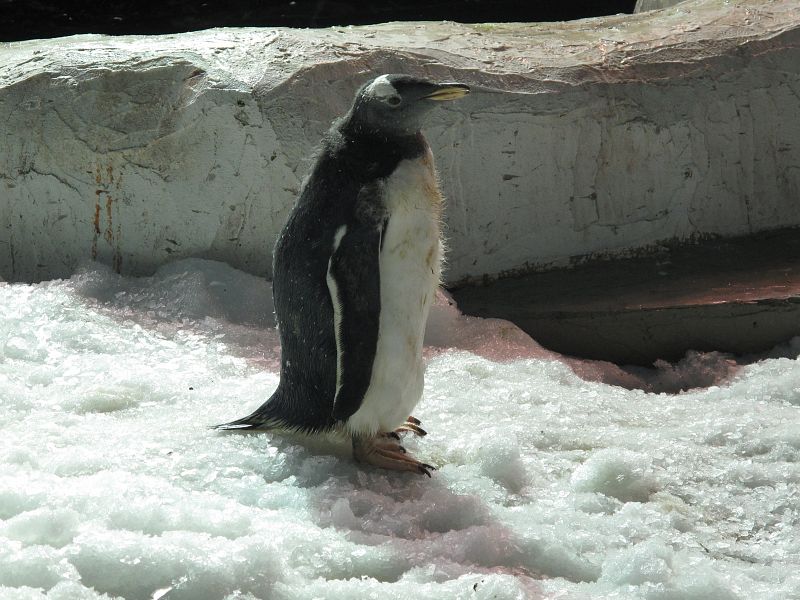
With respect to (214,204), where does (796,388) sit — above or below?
below

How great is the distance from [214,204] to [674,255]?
1.65m

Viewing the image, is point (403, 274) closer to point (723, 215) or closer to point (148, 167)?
point (148, 167)

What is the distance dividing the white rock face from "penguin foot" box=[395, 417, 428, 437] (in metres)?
1.01

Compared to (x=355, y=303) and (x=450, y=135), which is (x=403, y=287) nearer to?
(x=355, y=303)

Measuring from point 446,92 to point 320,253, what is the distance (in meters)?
0.44

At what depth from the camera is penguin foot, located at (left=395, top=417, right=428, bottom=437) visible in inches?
100

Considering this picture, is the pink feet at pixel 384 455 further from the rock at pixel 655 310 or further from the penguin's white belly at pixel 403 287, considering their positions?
the rock at pixel 655 310

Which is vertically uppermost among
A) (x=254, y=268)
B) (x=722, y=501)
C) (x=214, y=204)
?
(x=214, y=204)

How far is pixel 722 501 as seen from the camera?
7.61 ft

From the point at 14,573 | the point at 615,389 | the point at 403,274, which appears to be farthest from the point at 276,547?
the point at 615,389

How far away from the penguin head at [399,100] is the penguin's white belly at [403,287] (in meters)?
0.09

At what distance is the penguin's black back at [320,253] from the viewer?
223 centimetres

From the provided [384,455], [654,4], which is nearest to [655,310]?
[384,455]

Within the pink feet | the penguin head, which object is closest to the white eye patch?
the penguin head
